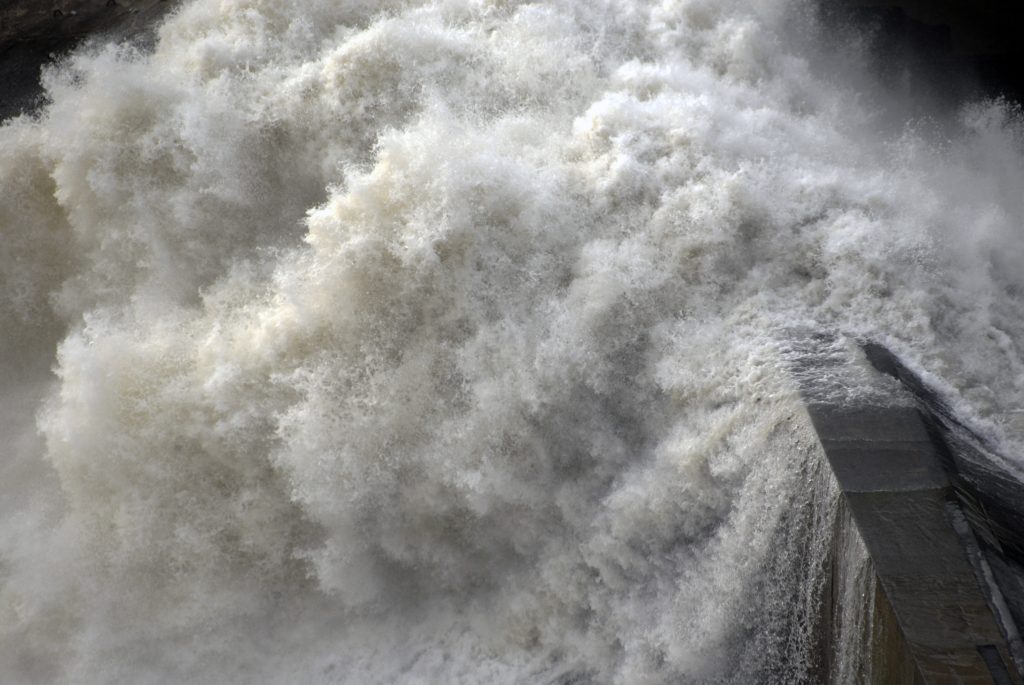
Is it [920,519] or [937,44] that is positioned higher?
[937,44]

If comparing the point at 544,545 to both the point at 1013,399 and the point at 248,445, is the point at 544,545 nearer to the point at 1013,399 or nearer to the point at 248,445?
the point at 248,445

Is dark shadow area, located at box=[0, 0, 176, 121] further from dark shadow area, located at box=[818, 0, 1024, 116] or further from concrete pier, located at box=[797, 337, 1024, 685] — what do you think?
concrete pier, located at box=[797, 337, 1024, 685]

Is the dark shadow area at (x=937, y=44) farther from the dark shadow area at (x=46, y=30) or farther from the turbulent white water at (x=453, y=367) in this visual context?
the dark shadow area at (x=46, y=30)

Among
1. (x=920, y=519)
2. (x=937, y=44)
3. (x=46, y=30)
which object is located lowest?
(x=920, y=519)

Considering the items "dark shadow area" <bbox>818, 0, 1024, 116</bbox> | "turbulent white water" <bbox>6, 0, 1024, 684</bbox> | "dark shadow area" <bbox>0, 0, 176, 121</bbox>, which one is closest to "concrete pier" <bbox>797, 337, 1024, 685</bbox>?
"turbulent white water" <bbox>6, 0, 1024, 684</bbox>

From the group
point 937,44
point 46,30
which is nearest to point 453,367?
point 937,44

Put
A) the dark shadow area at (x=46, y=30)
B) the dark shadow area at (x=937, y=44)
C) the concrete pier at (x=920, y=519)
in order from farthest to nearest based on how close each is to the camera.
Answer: the dark shadow area at (x=46, y=30) → the dark shadow area at (x=937, y=44) → the concrete pier at (x=920, y=519)

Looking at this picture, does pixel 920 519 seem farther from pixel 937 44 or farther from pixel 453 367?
pixel 937 44

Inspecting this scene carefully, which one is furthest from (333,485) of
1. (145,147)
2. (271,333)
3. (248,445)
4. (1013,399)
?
(1013,399)

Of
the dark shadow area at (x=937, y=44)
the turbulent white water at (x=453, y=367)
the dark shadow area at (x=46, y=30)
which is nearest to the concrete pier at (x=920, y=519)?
the turbulent white water at (x=453, y=367)

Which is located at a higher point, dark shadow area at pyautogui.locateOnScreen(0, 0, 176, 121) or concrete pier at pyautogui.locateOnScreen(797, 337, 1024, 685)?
dark shadow area at pyautogui.locateOnScreen(0, 0, 176, 121)
